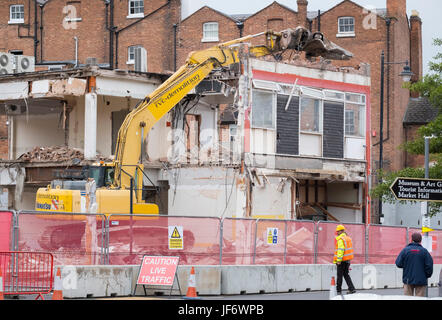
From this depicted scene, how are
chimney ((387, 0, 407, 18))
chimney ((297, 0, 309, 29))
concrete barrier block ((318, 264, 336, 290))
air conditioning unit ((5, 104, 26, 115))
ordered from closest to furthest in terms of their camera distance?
concrete barrier block ((318, 264, 336, 290)) < air conditioning unit ((5, 104, 26, 115)) < chimney ((387, 0, 407, 18)) < chimney ((297, 0, 309, 29))

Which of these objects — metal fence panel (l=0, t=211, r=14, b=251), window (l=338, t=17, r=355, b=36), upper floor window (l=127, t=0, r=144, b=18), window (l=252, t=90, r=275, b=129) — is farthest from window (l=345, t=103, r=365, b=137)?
upper floor window (l=127, t=0, r=144, b=18)

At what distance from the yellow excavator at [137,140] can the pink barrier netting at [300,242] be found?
4897mm

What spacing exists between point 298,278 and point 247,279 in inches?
76.1

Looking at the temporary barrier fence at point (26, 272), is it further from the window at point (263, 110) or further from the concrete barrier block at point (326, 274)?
the window at point (263, 110)

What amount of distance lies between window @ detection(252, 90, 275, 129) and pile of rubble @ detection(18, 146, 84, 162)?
673 cm

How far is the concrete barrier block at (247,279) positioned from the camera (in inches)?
793

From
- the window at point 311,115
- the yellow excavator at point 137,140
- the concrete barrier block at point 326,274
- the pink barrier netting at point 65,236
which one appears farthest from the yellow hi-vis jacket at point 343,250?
the window at point 311,115

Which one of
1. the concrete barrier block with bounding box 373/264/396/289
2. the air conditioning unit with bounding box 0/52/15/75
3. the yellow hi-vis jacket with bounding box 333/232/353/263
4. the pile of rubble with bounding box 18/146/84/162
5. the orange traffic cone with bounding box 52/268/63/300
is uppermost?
the air conditioning unit with bounding box 0/52/15/75

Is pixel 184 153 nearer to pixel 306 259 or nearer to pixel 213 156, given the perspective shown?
pixel 213 156

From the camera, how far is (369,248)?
79.6ft

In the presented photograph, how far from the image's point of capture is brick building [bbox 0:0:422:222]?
165 ft

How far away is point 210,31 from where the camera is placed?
5384 cm

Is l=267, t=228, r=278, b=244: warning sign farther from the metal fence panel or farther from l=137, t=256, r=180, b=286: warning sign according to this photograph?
the metal fence panel

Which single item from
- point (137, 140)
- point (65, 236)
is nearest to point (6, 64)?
point (137, 140)
